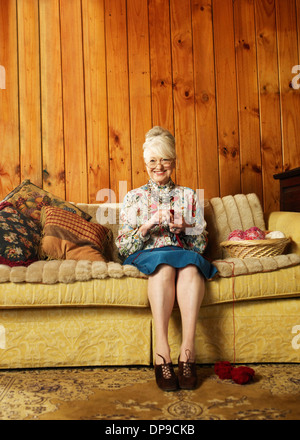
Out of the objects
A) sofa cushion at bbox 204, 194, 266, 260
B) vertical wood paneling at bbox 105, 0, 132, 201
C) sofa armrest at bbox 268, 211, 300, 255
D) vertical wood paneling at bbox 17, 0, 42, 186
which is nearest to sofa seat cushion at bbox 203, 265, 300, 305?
sofa armrest at bbox 268, 211, 300, 255

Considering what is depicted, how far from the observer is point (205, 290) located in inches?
63.1

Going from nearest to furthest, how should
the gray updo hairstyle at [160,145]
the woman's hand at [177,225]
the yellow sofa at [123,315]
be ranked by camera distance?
1. the yellow sofa at [123,315]
2. the woman's hand at [177,225]
3. the gray updo hairstyle at [160,145]

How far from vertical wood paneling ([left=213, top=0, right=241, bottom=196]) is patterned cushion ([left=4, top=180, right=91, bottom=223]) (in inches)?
41.4

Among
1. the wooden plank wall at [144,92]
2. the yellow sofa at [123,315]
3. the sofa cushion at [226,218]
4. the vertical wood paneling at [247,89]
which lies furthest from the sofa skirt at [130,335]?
the vertical wood paneling at [247,89]

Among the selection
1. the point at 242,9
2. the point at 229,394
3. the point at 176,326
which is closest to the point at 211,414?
the point at 229,394

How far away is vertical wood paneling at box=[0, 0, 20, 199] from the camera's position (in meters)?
2.47

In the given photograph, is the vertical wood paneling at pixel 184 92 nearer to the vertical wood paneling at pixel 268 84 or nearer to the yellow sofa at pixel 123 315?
the vertical wood paneling at pixel 268 84

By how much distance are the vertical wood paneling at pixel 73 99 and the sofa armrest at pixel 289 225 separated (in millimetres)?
1234

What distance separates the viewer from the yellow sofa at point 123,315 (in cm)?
155

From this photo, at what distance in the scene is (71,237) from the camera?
1.89 m

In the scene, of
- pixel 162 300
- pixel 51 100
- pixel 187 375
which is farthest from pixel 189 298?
pixel 51 100

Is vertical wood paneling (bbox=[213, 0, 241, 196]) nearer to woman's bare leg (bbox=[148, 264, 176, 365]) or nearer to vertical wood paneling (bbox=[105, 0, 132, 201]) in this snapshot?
vertical wood paneling (bbox=[105, 0, 132, 201])
